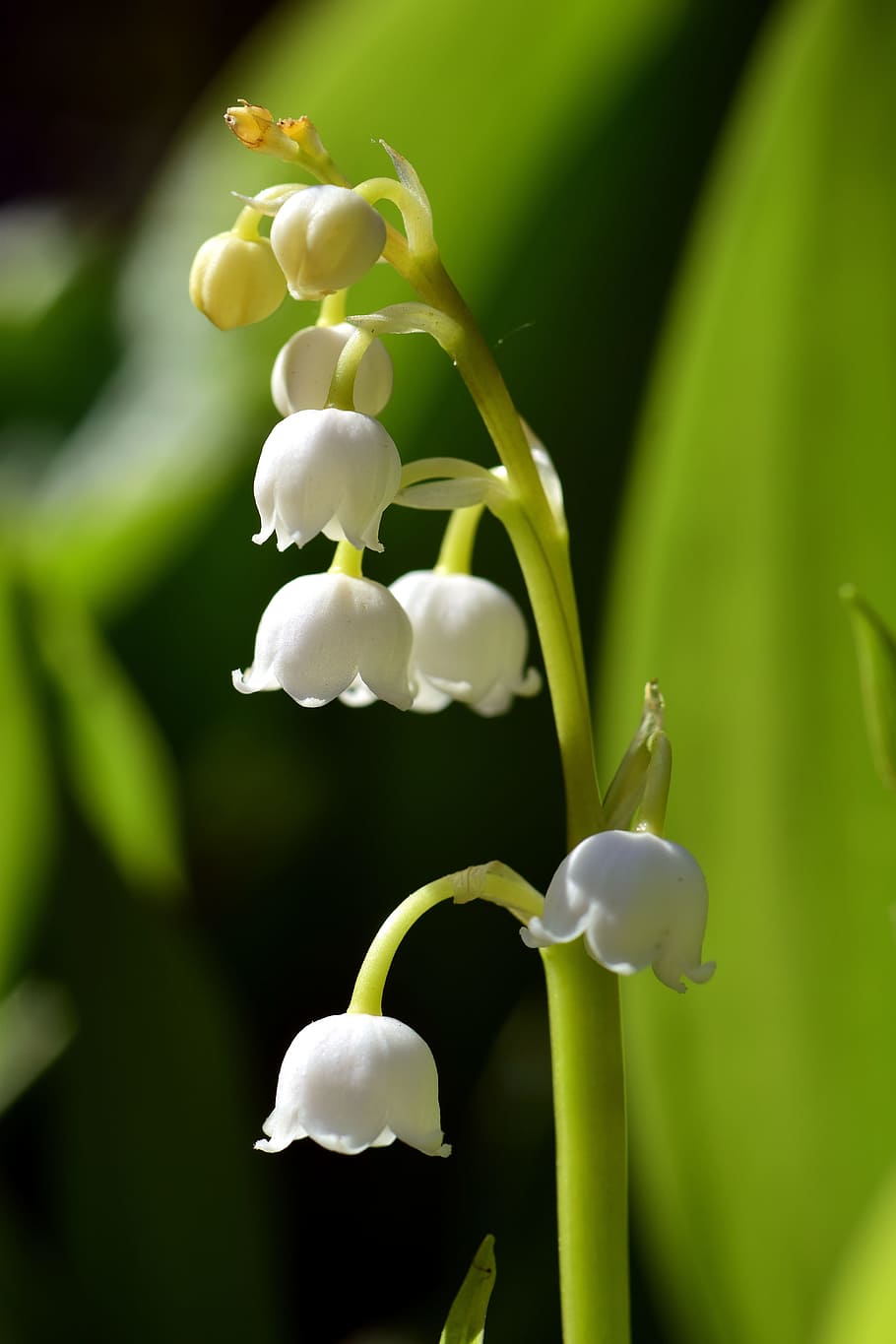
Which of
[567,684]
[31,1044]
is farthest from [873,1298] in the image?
[31,1044]

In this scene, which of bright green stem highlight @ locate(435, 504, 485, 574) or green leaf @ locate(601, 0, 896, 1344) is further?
green leaf @ locate(601, 0, 896, 1344)

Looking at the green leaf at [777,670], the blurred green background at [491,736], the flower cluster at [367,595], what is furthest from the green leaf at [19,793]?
the flower cluster at [367,595]

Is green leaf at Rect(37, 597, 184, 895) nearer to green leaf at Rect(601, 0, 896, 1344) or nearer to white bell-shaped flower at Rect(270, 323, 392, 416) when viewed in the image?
green leaf at Rect(601, 0, 896, 1344)

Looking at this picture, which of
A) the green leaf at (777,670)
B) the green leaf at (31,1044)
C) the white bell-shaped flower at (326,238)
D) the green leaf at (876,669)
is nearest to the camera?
the white bell-shaped flower at (326,238)

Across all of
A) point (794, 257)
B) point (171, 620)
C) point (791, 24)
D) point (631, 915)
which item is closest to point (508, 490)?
point (631, 915)

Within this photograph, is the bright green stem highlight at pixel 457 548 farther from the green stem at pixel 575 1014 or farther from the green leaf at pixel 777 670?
the green leaf at pixel 777 670

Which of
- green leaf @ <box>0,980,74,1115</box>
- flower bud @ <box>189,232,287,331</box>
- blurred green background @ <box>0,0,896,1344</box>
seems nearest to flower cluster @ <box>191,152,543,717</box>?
flower bud @ <box>189,232,287,331</box>

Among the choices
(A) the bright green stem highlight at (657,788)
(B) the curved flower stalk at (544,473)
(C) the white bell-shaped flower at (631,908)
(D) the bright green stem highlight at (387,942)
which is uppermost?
(B) the curved flower stalk at (544,473)
